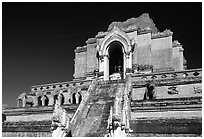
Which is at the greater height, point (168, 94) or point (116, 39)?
→ point (116, 39)

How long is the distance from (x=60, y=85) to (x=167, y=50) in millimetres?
10458

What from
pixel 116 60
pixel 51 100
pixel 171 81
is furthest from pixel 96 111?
pixel 116 60

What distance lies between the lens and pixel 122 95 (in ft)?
62.3

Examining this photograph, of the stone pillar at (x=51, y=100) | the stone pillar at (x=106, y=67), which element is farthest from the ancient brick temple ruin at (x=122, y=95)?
the stone pillar at (x=51, y=100)

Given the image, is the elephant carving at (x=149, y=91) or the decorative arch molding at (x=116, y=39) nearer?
the elephant carving at (x=149, y=91)

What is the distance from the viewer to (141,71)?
25.9m

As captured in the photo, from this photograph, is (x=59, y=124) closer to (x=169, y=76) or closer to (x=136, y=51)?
(x=169, y=76)

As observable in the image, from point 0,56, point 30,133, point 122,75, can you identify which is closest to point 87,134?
point 30,133

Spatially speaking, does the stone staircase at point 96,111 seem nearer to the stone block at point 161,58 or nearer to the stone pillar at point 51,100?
the stone pillar at point 51,100

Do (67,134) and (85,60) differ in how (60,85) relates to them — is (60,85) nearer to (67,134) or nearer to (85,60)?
(85,60)

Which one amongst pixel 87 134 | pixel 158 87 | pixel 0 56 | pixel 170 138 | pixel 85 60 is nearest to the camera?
pixel 170 138

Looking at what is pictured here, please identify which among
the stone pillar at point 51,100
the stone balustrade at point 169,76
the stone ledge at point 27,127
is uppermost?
the stone balustrade at point 169,76

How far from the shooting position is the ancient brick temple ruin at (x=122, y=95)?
16123mm

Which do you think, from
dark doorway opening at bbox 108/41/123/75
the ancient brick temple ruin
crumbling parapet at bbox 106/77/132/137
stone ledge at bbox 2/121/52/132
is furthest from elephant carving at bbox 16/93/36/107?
crumbling parapet at bbox 106/77/132/137
